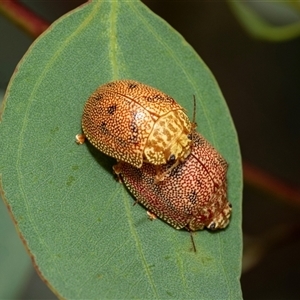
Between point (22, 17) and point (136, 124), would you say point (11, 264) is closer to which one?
point (136, 124)

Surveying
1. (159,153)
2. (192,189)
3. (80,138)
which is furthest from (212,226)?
(80,138)

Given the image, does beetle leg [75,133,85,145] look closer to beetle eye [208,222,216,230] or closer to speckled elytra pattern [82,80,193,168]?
speckled elytra pattern [82,80,193,168]

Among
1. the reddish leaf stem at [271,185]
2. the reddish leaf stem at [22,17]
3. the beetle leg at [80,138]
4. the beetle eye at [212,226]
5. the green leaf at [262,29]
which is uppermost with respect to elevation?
Answer: the reddish leaf stem at [22,17]

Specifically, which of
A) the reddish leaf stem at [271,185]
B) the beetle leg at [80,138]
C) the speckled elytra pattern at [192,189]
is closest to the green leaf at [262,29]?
the reddish leaf stem at [271,185]

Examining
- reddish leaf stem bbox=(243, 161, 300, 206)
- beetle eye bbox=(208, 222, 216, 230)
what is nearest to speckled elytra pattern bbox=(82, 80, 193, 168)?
beetle eye bbox=(208, 222, 216, 230)

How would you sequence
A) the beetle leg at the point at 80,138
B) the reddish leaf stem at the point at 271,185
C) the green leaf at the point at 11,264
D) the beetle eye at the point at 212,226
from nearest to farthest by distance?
the beetle leg at the point at 80,138 → the beetle eye at the point at 212,226 → the reddish leaf stem at the point at 271,185 → the green leaf at the point at 11,264

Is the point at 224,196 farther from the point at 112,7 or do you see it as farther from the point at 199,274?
the point at 112,7

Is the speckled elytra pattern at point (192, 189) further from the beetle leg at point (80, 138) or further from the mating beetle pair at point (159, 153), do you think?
the beetle leg at point (80, 138)
